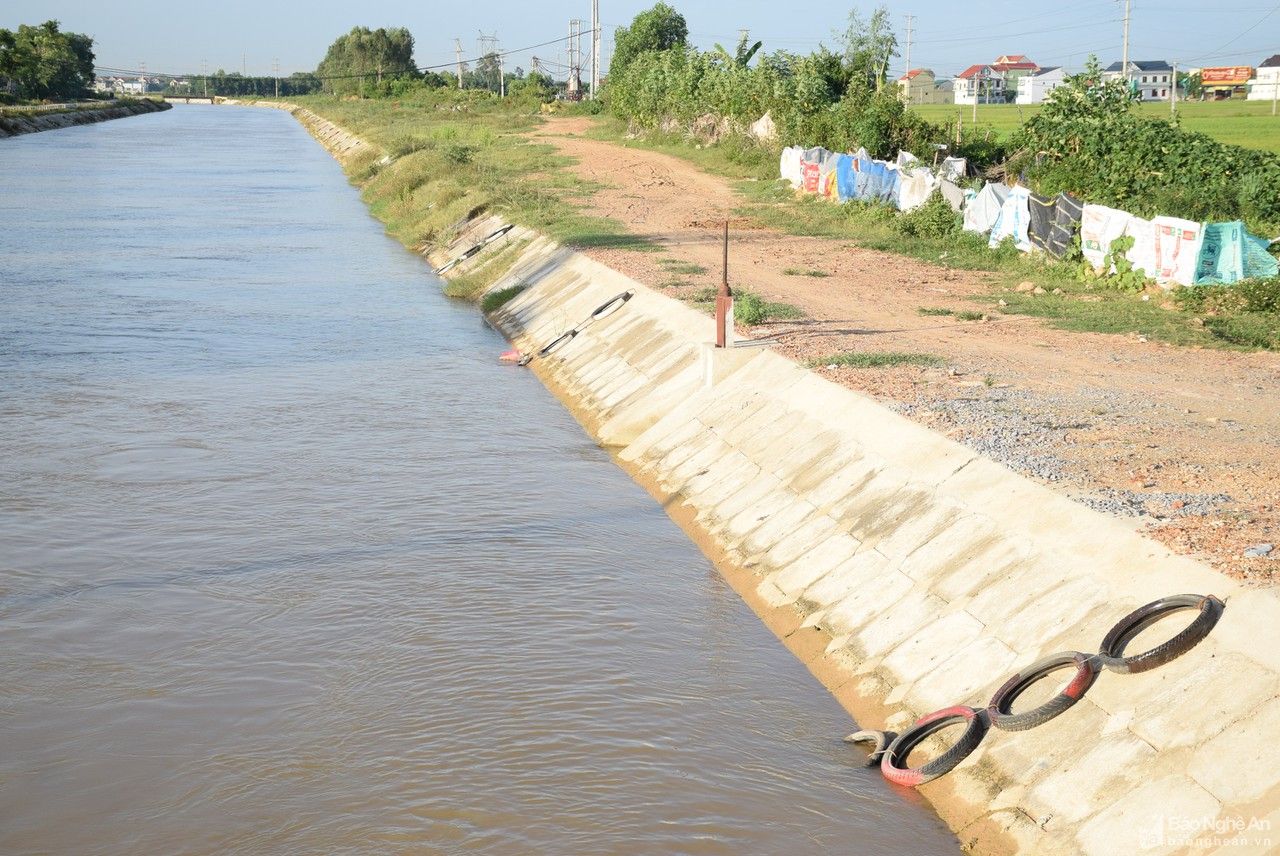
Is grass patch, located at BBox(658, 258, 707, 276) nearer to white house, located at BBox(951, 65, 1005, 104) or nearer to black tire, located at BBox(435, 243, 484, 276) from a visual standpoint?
black tire, located at BBox(435, 243, 484, 276)

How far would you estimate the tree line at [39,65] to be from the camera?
113 metres

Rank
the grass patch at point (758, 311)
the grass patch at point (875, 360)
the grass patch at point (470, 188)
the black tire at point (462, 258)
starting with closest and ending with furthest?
the grass patch at point (875, 360) < the grass patch at point (758, 311) < the grass patch at point (470, 188) < the black tire at point (462, 258)

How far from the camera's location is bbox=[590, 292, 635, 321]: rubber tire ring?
2145 centimetres

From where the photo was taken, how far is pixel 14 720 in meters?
9.19

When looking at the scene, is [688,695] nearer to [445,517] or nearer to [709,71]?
[445,517]

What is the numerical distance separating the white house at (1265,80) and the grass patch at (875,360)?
11326cm

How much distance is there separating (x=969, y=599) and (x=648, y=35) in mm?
80186

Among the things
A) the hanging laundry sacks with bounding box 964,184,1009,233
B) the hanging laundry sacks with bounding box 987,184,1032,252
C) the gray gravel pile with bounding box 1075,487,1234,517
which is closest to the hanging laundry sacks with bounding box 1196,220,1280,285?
the hanging laundry sacks with bounding box 987,184,1032,252

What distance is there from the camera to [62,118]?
103562mm

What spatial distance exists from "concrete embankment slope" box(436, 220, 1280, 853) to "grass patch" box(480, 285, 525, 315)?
443 inches

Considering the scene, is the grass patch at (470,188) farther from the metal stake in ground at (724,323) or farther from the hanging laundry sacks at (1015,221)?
the metal stake in ground at (724,323)

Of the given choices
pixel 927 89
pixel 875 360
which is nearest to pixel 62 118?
pixel 927 89

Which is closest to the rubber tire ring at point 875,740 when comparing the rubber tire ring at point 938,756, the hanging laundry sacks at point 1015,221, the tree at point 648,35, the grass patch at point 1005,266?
the rubber tire ring at point 938,756

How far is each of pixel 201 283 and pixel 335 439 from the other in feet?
45.6
